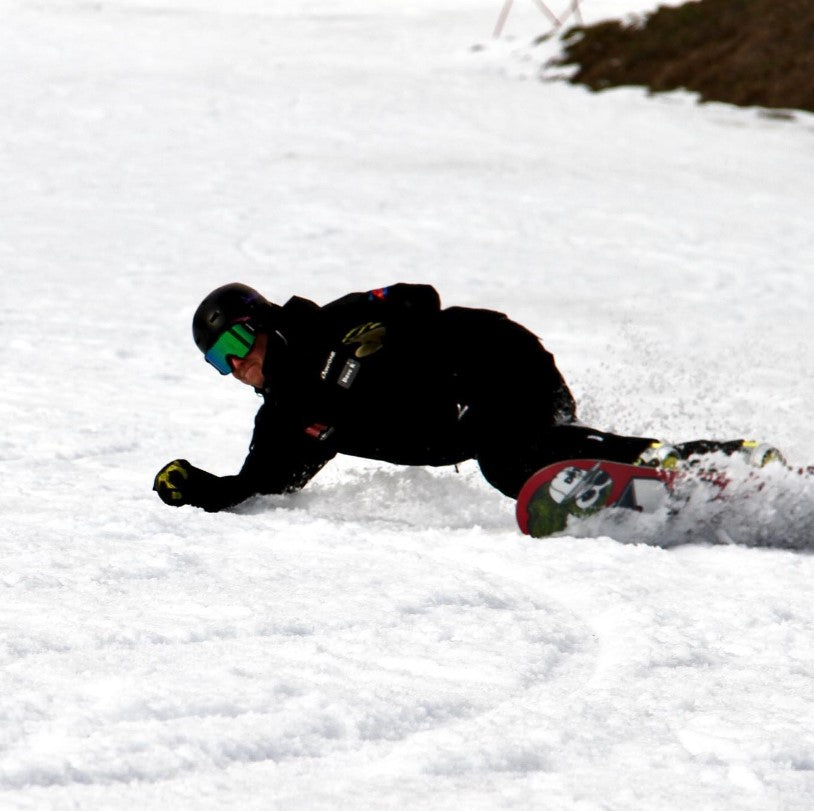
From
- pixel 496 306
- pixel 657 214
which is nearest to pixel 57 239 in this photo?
pixel 496 306

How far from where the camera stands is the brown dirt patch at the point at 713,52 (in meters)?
15.9

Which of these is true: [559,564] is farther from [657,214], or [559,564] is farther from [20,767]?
[657,214]

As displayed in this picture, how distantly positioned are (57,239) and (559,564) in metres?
7.59

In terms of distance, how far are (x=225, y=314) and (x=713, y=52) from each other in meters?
15.0

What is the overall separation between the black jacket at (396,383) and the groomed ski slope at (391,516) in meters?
0.26

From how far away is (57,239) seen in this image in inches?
392

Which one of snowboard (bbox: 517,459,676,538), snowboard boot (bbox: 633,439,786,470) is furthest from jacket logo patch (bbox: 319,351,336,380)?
snowboard boot (bbox: 633,439,786,470)

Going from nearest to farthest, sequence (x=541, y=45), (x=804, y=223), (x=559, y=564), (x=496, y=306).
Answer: (x=559, y=564) → (x=496, y=306) → (x=804, y=223) → (x=541, y=45)

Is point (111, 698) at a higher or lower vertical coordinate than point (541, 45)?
lower

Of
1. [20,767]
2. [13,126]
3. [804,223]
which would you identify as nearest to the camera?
[20,767]

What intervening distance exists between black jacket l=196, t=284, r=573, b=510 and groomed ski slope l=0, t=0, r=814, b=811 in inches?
10.2

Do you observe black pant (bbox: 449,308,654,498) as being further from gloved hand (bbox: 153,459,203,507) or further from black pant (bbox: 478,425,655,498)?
gloved hand (bbox: 153,459,203,507)

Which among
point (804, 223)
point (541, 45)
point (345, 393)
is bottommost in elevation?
point (345, 393)

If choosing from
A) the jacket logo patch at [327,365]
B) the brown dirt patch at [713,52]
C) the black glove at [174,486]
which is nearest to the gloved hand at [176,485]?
the black glove at [174,486]
